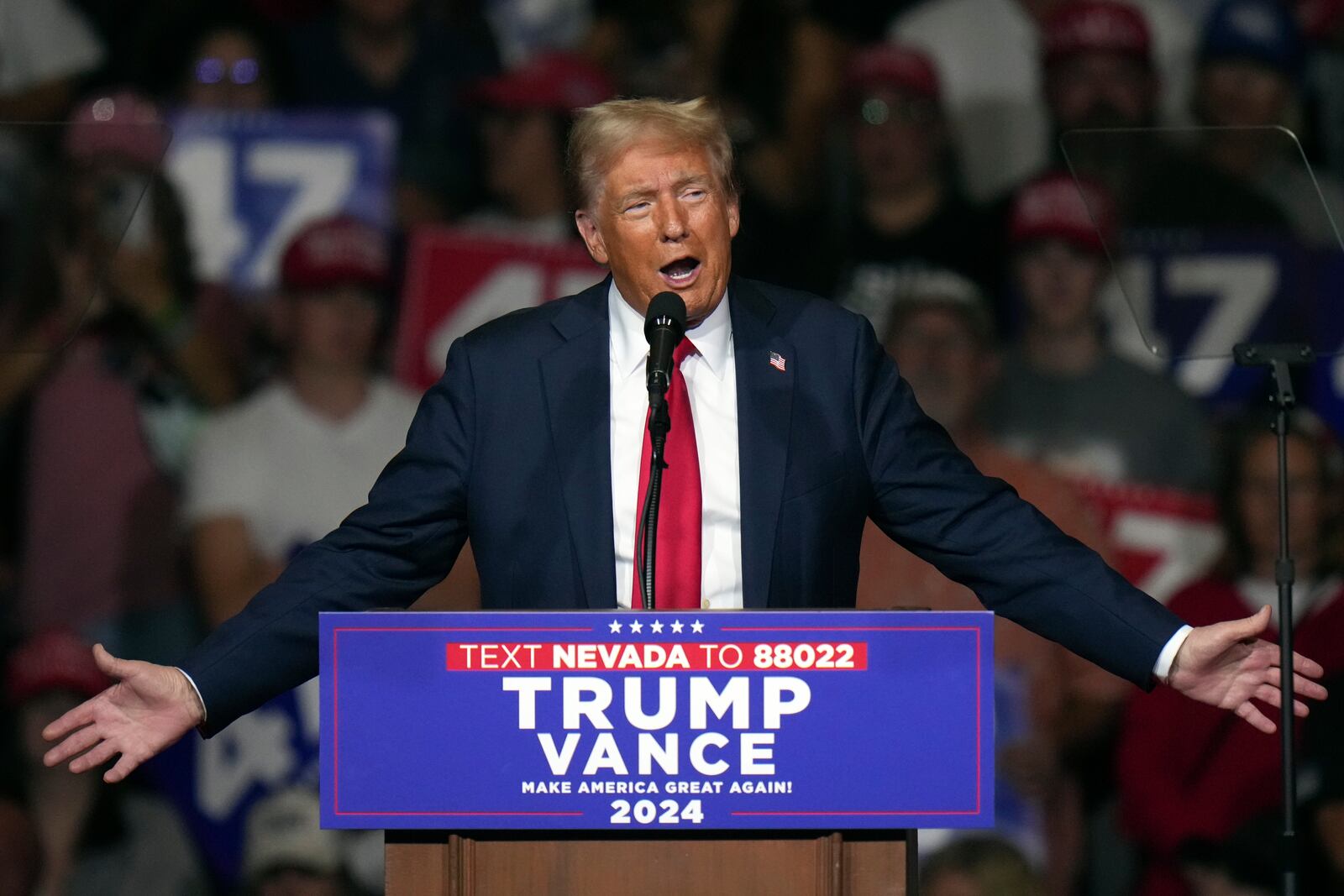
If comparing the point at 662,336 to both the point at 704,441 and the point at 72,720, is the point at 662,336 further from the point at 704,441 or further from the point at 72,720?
the point at 72,720

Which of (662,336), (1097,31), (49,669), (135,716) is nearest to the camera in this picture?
(662,336)

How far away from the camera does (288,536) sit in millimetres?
4434

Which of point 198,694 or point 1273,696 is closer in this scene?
point 198,694

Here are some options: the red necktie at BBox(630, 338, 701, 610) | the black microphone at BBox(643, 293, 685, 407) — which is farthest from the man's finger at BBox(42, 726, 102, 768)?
the black microphone at BBox(643, 293, 685, 407)

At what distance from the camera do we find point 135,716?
199 cm

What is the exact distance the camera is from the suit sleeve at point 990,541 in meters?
2.05

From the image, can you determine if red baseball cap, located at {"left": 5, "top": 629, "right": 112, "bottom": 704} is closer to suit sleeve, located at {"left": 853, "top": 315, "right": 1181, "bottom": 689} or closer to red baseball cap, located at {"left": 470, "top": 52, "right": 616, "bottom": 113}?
red baseball cap, located at {"left": 470, "top": 52, "right": 616, "bottom": 113}

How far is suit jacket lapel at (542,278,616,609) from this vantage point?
207cm

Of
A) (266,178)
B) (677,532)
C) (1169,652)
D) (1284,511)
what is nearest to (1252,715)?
(1169,652)

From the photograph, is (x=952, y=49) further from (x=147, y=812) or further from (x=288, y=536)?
(x=147, y=812)

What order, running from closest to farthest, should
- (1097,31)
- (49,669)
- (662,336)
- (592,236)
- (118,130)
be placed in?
(662,336)
(592,236)
(118,130)
(49,669)
(1097,31)

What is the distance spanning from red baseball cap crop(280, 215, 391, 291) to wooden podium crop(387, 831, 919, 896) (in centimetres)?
286

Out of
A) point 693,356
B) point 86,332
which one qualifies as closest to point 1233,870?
point 693,356

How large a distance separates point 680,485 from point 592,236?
1.17 ft
